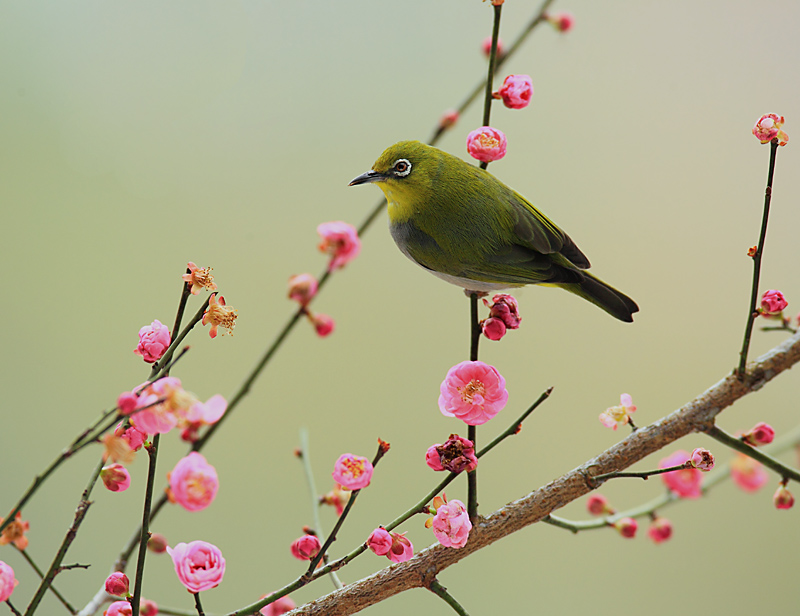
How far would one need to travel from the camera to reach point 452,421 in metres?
1.34

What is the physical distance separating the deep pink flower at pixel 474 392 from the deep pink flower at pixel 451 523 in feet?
0.22

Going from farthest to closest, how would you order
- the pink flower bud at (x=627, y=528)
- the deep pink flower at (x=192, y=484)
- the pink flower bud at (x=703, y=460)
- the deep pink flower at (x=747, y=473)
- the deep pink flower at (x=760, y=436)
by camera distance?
the deep pink flower at (x=747, y=473)
the pink flower bud at (x=627, y=528)
the deep pink flower at (x=760, y=436)
the pink flower bud at (x=703, y=460)
the deep pink flower at (x=192, y=484)

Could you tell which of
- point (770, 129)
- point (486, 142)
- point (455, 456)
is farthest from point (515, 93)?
point (455, 456)

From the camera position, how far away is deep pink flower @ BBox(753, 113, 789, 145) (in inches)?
19.3

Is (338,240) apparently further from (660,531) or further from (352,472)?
(660,531)

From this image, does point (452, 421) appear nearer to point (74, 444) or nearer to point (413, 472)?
point (413, 472)

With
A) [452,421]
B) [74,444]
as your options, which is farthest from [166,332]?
[452,421]

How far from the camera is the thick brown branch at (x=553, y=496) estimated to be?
1.79ft

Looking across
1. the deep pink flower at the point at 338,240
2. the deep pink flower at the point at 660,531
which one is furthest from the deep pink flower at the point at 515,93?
the deep pink flower at the point at 660,531

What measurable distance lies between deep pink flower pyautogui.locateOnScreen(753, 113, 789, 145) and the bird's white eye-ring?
0.30 metres

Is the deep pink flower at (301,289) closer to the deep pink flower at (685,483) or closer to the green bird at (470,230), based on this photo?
the green bird at (470,230)

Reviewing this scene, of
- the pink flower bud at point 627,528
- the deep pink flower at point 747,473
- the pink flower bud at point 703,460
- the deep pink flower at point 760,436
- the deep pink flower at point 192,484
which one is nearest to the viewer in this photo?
the deep pink flower at point 192,484

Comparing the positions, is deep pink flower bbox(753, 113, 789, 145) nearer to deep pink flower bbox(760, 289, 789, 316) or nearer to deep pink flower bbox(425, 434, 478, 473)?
deep pink flower bbox(760, 289, 789, 316)

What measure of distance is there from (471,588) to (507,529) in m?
0.87
